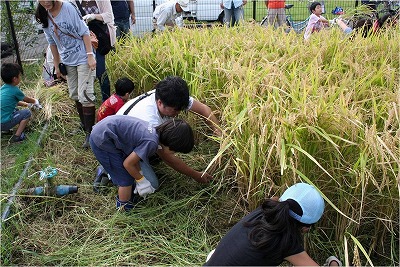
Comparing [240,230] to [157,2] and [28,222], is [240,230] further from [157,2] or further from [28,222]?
[157,2]

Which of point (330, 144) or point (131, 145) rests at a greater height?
point (330, 144)

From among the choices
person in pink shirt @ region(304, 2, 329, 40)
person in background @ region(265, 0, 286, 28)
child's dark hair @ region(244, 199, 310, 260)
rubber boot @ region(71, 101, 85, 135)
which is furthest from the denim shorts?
person in background @ region(265, 0, 286, 28)

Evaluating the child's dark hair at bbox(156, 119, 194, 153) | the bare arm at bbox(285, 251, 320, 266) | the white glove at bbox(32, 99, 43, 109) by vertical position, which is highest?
the child's dark hair at bbox(156, 119, 194, 153)

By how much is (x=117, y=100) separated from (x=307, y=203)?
89.8 inches

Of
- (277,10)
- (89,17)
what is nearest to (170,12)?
(277,10)

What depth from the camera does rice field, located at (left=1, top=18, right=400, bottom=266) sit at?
2.22 m

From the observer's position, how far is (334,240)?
238 cm

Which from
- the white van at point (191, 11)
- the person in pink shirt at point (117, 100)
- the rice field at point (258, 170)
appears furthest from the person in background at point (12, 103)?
the white van at point (191, 11)

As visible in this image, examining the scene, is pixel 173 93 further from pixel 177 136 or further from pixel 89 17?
pixel 89 17

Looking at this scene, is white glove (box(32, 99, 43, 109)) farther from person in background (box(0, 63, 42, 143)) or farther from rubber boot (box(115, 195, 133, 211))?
rubber boot (box(115, 195, 133, 211))

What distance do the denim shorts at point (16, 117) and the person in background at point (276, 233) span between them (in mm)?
3065

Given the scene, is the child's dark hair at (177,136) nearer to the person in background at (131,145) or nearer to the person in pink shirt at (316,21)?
the person in background at (131,145)

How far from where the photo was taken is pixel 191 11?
31.5 ft

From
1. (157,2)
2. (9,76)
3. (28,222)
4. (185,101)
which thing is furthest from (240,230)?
(157,2)
